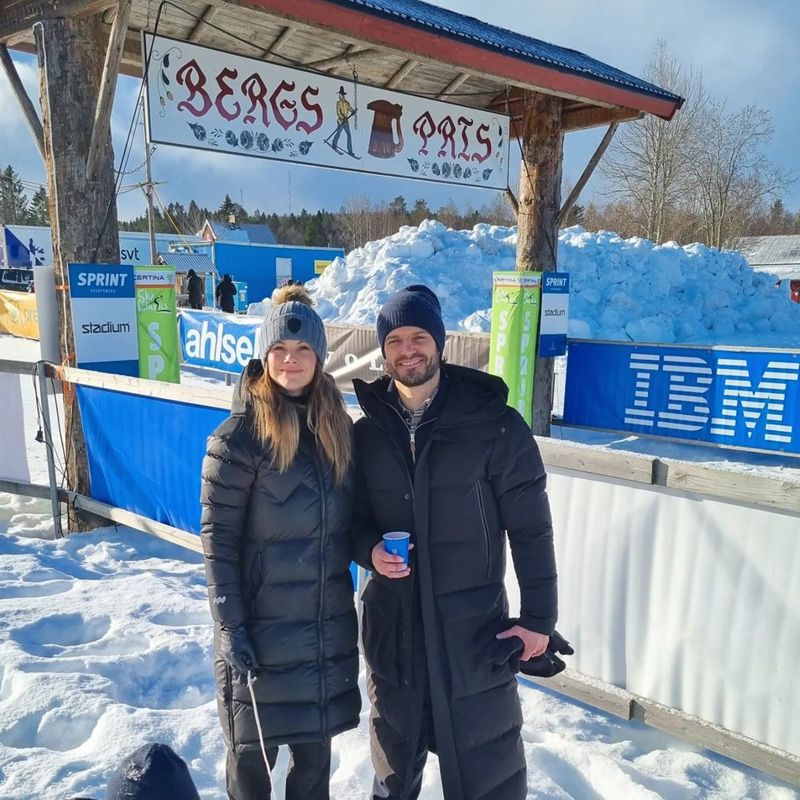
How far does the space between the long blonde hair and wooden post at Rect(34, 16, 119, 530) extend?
11.6ft

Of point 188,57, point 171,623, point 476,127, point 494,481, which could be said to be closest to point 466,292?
point 476,127

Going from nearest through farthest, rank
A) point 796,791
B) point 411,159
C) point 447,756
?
1. point 447,756
2. point 796,791
3. point 411,159

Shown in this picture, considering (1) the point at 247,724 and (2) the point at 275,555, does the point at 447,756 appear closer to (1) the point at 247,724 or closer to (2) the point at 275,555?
(1) the point at 247,724

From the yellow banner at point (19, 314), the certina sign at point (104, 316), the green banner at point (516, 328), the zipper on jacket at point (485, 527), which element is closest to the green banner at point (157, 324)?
the certina sign at point (104, 316)

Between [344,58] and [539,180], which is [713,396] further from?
[344,58]

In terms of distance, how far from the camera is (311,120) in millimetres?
6043

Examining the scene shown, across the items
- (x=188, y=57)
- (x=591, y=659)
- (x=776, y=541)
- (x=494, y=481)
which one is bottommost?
(x=591, y=659)

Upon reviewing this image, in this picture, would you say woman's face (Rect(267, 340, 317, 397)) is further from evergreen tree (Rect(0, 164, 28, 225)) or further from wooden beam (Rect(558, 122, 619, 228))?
evergreen tree (Rect(0, 164, 28, 225))

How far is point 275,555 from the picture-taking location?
6.61 ft

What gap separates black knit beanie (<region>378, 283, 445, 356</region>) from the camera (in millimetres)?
2031

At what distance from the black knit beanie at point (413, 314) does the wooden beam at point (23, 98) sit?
4.19 meters

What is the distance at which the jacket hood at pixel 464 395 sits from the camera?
6.37 ft

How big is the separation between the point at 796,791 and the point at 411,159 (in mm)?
6060

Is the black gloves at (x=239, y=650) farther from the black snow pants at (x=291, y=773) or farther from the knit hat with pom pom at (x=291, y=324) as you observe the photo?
the knit hat with pom pom at (x=291, y=324)
